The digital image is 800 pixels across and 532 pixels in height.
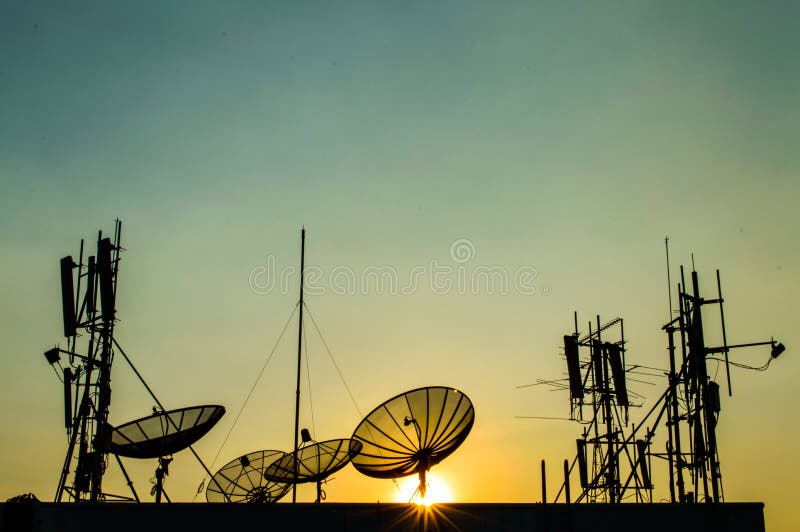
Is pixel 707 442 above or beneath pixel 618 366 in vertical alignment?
beneath

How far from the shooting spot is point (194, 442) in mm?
Result: 35250

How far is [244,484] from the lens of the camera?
43.6 metres

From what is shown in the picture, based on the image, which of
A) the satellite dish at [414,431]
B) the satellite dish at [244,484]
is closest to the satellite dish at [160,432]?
the satellite dish at [414,431]

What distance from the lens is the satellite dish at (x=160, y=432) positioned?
3431cm

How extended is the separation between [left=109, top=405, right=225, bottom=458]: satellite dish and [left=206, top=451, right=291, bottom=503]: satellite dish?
8866 mm

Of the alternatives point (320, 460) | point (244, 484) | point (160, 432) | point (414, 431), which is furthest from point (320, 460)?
point (414, 431)

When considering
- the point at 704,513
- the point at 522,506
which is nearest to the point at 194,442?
the point at 522,506

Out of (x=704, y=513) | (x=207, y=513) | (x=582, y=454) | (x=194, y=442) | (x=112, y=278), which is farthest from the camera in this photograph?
(x=582, y=454)

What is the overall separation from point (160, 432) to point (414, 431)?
34.6ft

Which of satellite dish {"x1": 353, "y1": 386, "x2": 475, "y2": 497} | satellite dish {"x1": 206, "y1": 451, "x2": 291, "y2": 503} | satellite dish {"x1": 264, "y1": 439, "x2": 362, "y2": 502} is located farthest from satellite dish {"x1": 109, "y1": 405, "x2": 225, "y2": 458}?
satellite dish {"x1": 206, "y1": 451, "x2": 291, "y2": 503}

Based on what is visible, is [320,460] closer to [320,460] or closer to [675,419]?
Result: [320,460]

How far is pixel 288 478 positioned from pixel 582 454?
16318mm

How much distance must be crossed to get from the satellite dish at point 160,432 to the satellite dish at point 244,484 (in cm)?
887

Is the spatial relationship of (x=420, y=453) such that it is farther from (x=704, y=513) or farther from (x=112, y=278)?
(x=112, y=278)
